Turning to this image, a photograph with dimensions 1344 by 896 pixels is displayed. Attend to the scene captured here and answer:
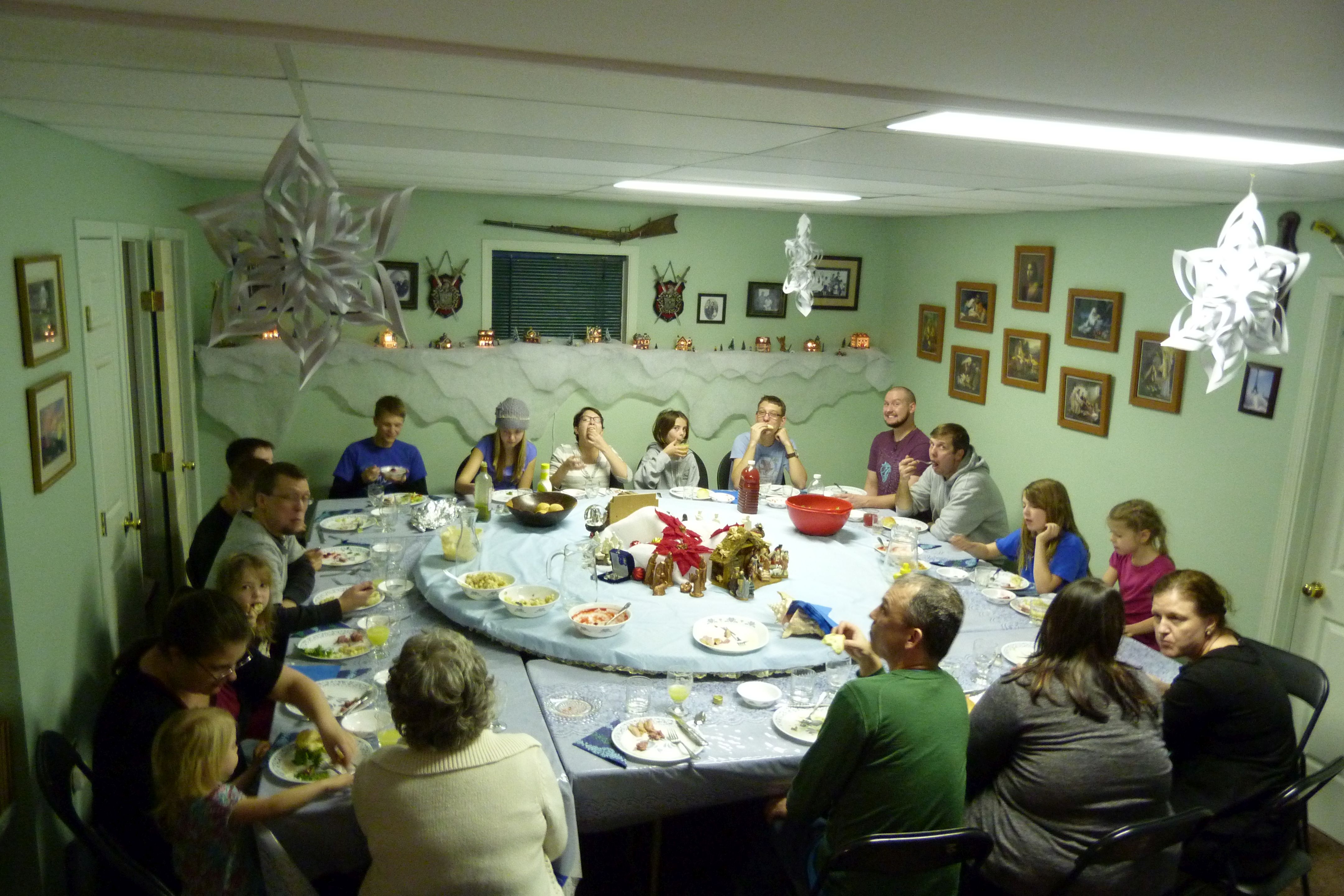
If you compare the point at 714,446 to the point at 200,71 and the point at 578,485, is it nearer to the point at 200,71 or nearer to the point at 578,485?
the point at 578,485

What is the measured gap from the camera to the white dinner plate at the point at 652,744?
250 centimetres

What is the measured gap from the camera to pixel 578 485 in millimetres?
5242

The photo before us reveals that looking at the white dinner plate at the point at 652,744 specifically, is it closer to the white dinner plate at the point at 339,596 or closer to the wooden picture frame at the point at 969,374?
the white dinner plate at the point at 339,596

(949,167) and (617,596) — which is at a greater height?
(949,167)

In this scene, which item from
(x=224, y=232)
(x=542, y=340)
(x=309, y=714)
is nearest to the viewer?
(x=224, y=232)

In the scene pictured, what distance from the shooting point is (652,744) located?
257 centimetres

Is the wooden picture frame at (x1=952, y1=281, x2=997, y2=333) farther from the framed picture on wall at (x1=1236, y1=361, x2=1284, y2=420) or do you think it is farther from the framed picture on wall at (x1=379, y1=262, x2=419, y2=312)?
the framed picture on wall at (x1=379, y1=262, x2=419, y2=312)

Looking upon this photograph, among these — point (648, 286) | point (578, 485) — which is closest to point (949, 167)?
point (578, 485)

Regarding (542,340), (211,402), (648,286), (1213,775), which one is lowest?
(1213,775)

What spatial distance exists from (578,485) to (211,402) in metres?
2.33

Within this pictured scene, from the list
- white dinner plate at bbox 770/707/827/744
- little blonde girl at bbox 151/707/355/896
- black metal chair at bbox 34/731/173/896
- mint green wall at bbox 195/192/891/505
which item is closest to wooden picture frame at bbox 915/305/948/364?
mint green wall at bbox 195/192/891/505

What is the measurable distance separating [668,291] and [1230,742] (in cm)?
470

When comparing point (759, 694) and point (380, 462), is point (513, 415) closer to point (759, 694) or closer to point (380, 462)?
point (380, 462)

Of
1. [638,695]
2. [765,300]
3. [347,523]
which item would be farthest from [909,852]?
[765,300]
